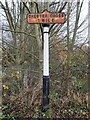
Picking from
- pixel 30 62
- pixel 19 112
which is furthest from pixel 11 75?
pixel 19 112

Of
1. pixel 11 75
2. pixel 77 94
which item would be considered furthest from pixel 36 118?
pixel 11 75

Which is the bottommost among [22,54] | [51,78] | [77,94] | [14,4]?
[77,94]

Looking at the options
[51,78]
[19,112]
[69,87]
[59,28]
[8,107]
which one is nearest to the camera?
[19,112]

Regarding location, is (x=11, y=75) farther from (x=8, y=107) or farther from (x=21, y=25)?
(x=21, y=25)

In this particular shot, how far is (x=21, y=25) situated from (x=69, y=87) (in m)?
2.23

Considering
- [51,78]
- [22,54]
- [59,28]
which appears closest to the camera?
[51,78]

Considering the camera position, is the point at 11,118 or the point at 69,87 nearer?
the point at 11,118

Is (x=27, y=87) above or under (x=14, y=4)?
under

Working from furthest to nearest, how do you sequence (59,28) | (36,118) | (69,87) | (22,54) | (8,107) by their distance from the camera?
(59,28), (22,54), (69,87), (8,107), (36,118)

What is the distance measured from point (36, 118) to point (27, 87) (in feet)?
2.74

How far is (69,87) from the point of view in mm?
2359

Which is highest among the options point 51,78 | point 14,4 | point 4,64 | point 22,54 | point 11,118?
point 14,4

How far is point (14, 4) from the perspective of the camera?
301 cm

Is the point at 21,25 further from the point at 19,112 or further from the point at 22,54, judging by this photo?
the point at 19,112
